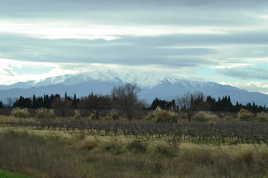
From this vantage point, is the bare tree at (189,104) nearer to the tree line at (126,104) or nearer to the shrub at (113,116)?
the tree line at (126,104)

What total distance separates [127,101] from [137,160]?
6630cm

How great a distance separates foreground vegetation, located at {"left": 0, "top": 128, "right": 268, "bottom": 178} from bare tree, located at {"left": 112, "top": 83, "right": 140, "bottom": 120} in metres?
58.8

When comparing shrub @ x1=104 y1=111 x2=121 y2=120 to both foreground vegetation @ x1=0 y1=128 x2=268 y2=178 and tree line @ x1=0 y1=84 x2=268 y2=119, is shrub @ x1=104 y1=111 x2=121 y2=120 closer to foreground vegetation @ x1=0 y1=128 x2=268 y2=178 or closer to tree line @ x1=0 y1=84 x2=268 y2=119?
tree line @ x1=0 y1=84 x2=268 y2=119

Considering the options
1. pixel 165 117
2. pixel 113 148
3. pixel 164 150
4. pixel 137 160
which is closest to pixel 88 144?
pixel 113 148

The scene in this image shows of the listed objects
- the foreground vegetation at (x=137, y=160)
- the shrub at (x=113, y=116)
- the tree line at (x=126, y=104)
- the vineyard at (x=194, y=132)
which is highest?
the tree line at (x=126, y=104)

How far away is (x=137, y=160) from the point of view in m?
27.6

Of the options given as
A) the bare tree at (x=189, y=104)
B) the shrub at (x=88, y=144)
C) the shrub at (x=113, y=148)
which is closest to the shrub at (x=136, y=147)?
the shrub at (x=113, y=148)

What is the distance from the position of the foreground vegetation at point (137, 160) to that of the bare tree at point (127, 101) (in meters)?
58.8

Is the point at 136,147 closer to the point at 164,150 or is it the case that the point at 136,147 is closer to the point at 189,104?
the point at 164,150

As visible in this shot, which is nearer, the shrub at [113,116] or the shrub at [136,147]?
the shrub at [136,147]

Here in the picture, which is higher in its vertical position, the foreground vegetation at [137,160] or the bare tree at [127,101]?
the bare tree at [127,101]

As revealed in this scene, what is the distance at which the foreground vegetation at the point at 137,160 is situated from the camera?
880 inches

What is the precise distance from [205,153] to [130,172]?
197 inches

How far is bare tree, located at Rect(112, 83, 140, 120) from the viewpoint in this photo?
306ft
